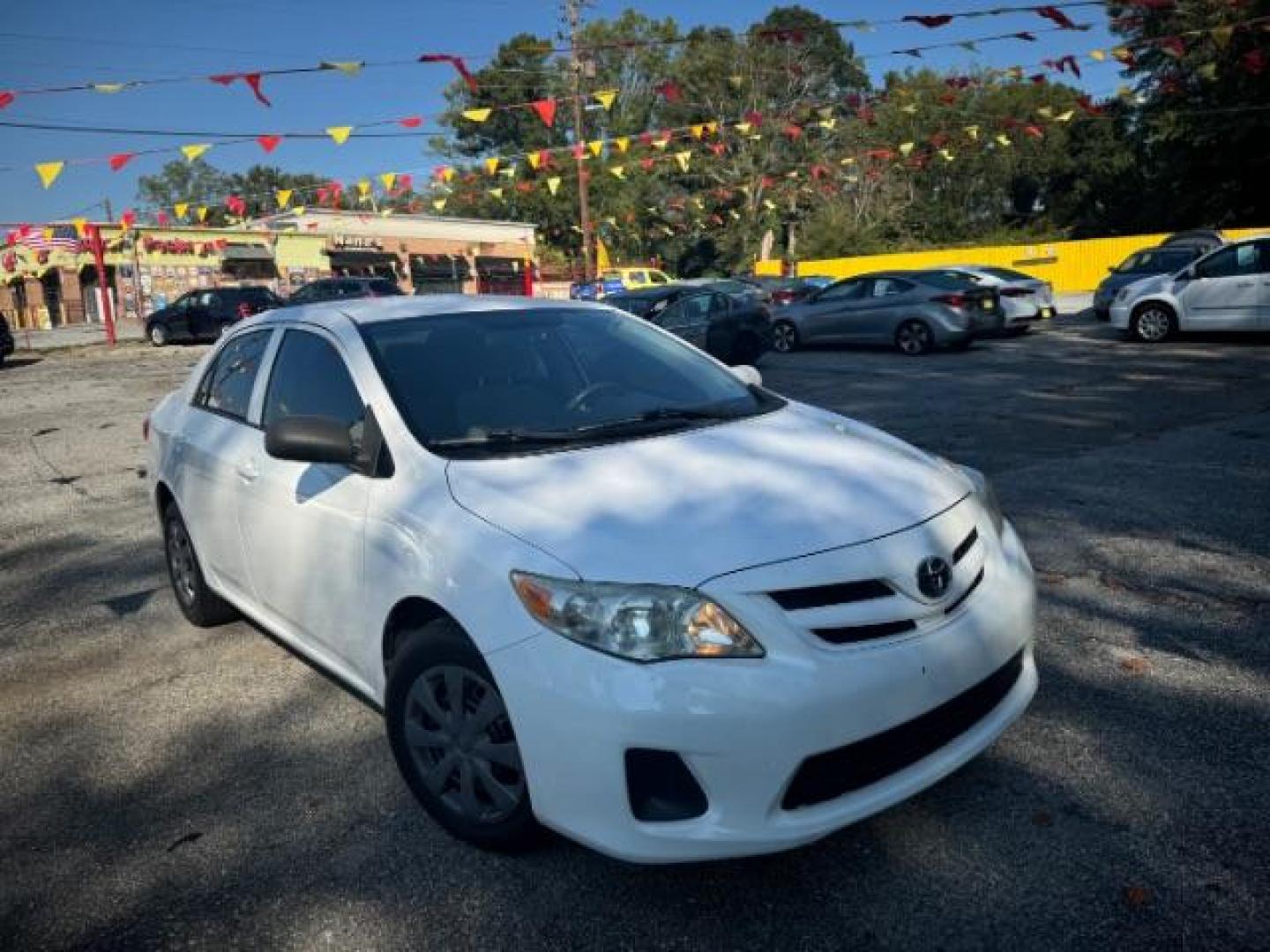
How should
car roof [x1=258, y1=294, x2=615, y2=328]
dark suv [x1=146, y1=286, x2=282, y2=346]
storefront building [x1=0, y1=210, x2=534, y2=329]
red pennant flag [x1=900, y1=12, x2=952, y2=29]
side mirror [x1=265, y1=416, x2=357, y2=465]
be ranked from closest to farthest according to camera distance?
side mirror [x1=265, y1=416, x2=357, y2=465] < car roof [x1=258, y1=294, x2=615, y2=328] < red pennant flag [x1=900, y1=12, x2=952, y2=29] < dark suv [x1=146, y1=286, x2=282, y2=346] < storefront building [x1=0, y1=210, x2=534, y2=329]

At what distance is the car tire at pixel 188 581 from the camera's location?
14.4 feet

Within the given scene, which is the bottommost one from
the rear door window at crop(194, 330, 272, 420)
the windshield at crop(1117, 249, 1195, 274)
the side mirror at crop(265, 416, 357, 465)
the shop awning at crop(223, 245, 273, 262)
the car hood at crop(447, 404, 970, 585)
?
the car hood at crop(447, 404, 970, 585)

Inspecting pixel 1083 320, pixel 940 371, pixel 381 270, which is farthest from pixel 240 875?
pixel 381 270

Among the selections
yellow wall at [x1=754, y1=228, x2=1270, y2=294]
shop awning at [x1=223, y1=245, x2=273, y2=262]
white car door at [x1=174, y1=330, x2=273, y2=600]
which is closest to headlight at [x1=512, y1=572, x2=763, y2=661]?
white car door at [x1=174, y1=330, x2=273, y2=600]

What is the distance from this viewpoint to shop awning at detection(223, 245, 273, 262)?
141ft

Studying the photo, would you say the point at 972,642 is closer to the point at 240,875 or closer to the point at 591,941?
the point at 591,941

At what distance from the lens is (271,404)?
12.4 ft

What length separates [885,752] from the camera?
91.5 inches

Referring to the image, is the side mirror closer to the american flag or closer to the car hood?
the car hood

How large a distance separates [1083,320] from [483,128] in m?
60.1

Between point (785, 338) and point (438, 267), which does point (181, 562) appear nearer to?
point (785, 338)

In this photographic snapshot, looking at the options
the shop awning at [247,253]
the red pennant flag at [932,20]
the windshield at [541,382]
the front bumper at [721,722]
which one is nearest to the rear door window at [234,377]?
the windshield at [541,382]

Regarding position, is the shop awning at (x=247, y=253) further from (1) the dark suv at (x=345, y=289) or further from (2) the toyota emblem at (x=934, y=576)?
(2) the toyota emblem at (x=934, y=576)

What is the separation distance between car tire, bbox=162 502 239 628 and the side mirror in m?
1.61
